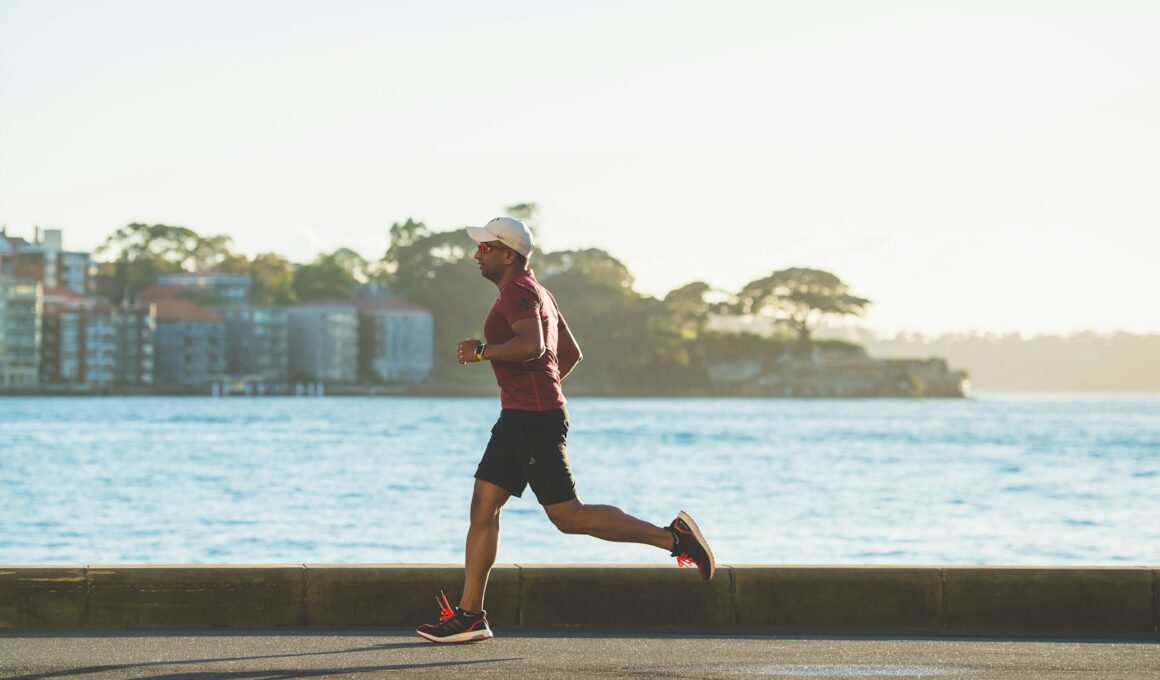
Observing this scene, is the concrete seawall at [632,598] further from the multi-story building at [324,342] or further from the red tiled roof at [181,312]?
the multi-story building at [324,342]

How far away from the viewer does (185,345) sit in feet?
521

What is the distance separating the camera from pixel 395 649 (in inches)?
268

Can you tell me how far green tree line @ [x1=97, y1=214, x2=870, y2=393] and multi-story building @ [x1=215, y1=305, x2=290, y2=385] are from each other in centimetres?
833

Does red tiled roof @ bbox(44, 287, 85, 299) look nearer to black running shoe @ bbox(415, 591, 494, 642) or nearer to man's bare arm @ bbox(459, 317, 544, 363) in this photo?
black running shoe @ bbox(415, 591, 494, 642)

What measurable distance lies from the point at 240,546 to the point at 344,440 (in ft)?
151

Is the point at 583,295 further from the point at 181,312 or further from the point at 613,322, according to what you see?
the point at 181,312

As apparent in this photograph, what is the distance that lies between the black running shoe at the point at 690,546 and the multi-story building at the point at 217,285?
534 ft

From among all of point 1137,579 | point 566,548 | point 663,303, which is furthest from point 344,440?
point 663,303

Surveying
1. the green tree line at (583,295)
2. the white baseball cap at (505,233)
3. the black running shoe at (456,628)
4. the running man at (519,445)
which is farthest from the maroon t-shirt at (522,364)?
the green tree line at (583,295)

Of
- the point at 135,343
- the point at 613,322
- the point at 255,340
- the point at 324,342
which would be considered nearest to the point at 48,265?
the point at 135,343

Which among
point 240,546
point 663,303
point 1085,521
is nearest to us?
point 240,546

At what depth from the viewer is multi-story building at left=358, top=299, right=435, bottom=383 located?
164 meters

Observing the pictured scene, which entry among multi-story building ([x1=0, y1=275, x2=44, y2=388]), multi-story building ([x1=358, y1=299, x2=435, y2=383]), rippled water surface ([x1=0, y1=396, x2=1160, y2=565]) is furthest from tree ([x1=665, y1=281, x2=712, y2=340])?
rippled water surface ([x1=0, y1=396, x2=1160, y2=565])

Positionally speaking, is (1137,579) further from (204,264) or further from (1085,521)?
(204,264)
